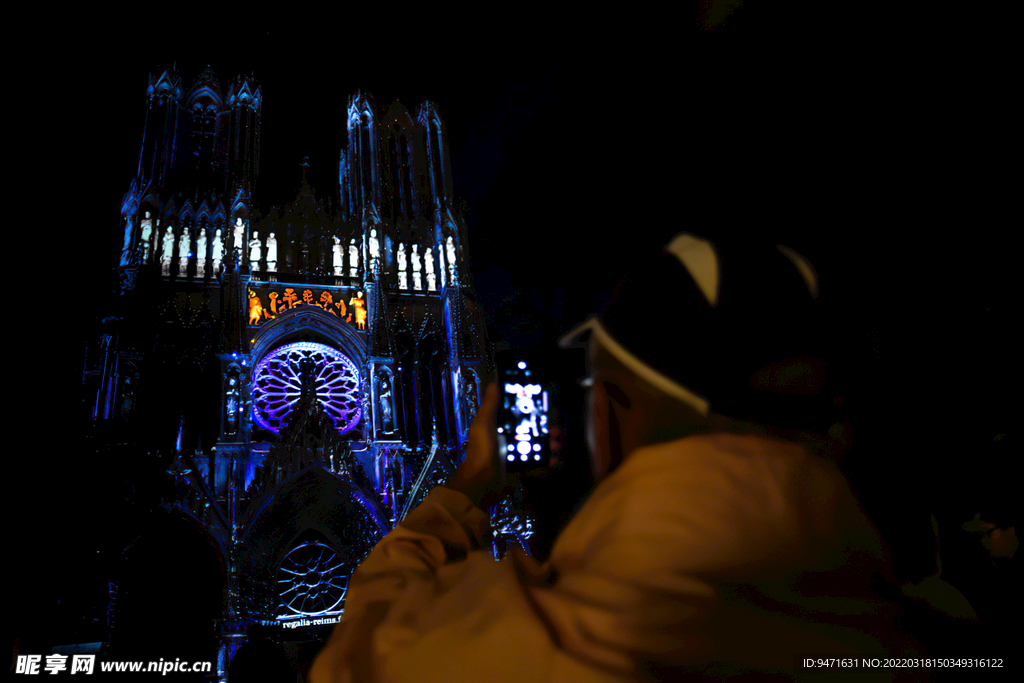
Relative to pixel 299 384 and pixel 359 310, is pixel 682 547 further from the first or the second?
pixel 359 310

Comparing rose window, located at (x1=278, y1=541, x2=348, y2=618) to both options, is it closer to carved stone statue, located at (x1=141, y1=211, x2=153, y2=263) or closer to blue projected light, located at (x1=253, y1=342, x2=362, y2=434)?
blue projected light, located at (x1=253, y1=342, x2=362, y2=434)

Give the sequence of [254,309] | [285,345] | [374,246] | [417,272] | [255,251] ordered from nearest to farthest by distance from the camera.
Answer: [254,309] → [285,345] → [255,251] → [374,246] → [417,272]

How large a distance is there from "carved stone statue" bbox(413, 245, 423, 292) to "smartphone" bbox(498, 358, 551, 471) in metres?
6.05

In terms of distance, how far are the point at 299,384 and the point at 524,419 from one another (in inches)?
313

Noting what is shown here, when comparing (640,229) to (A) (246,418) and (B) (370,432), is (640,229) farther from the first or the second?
(A) (246,418)

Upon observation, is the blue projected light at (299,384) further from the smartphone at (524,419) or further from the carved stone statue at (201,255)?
the smartphone at (524,419)

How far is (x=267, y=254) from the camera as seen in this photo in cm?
1947

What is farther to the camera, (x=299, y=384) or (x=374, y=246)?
(x=374, y=246)

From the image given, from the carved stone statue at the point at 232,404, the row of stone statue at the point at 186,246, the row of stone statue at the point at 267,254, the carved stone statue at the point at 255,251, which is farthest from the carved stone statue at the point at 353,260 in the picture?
the carved stone statue at the point at 232,404

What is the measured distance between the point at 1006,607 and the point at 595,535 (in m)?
3.77

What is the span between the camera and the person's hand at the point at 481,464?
4.16 ft

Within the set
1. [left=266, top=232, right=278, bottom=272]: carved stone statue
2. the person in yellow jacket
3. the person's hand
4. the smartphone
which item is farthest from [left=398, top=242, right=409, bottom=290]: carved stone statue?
the person in yellow jacket

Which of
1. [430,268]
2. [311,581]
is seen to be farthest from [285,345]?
[311,581]

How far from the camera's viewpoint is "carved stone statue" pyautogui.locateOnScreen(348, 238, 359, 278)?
2003 centimetres
